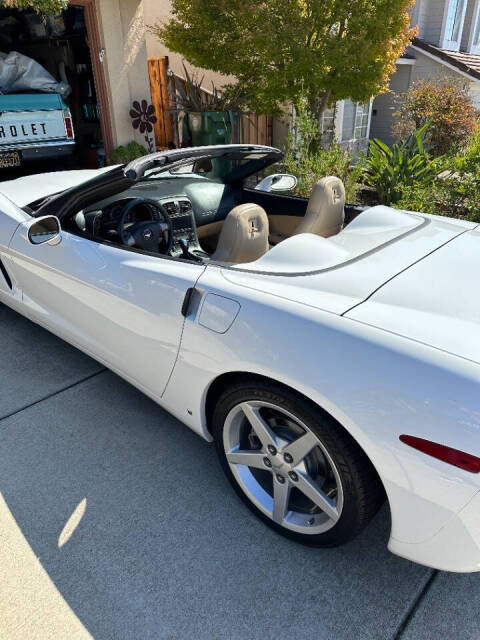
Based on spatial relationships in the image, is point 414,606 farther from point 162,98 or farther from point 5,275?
point 162,98

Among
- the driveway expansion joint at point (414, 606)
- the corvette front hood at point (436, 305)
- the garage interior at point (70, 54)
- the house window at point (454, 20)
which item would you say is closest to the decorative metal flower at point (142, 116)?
the garage interior at point (70, 54)

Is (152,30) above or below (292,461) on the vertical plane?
above

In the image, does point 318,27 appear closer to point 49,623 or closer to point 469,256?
point 469,256

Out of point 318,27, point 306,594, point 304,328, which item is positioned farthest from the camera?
point 318,27

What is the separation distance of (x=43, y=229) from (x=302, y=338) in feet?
5.22

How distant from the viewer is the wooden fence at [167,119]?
1032 centimetres

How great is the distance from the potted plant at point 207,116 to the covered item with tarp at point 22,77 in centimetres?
212

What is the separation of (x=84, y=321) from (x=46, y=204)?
744 millimetres

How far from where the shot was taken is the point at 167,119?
1105cm

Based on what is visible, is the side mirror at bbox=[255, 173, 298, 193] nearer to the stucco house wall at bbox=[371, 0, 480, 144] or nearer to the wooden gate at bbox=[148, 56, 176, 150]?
the wooden gate at bbox=[148, 56, 176, 150]

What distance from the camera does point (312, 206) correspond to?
8.80ft

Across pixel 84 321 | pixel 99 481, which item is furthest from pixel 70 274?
pixel 99 481

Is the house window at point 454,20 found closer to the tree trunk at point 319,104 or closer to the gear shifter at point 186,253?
the tree trunk at point 319,104

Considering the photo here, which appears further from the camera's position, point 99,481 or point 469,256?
point 99,481
